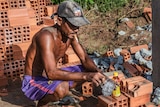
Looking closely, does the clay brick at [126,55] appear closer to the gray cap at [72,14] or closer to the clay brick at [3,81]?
the clay brick at [3,81]

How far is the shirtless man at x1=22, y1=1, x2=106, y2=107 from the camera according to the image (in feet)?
13.2

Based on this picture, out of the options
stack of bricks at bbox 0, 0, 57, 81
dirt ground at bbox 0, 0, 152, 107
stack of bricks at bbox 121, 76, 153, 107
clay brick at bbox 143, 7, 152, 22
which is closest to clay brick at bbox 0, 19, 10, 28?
stack of bricks at bbox 0, 0, 57, 81

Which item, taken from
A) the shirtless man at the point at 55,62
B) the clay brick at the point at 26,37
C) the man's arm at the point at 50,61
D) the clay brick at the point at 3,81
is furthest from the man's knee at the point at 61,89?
the clay brick at the point at 26,37

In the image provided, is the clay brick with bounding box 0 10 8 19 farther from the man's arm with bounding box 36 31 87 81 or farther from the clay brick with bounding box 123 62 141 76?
the clay brick with bounding box 123 62 141 76

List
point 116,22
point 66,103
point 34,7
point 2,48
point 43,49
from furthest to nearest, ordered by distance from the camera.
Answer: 1. point 116,22
2. point 34,7
3. point 2,48
4. point 66,103
5. point 43,49

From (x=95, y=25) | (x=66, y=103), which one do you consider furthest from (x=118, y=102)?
(x=95, y=25)

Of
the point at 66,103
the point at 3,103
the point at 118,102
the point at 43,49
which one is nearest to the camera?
the point at 43,49

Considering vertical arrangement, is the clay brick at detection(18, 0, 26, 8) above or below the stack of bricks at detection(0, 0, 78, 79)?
above

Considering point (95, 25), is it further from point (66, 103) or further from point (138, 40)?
point (66, 103)

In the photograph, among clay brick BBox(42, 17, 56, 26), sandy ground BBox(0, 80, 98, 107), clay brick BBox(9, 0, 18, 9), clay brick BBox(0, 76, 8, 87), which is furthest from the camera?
clay brick BBox(42, 17, 56, 26)

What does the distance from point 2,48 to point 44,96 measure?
188cm

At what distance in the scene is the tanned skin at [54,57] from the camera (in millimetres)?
3998

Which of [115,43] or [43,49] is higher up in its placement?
[43,49]

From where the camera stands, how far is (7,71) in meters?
6.18
